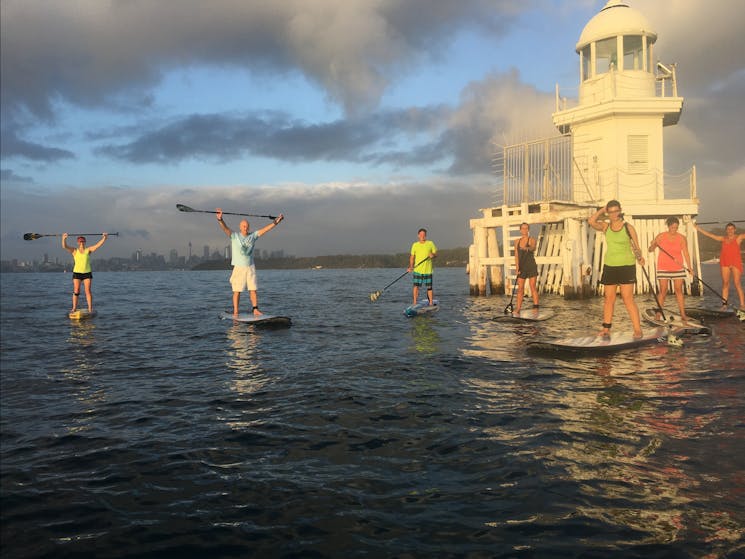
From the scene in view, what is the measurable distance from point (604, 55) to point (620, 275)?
1922 centimetres

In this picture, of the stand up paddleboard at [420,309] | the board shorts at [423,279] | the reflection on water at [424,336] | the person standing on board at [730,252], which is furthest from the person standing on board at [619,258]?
the board shorts at [423,279]

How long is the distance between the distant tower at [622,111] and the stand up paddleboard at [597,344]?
15.3m

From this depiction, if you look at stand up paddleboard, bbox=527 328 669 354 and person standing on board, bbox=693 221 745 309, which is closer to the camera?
stand up paddleboard, bbox=527 328 669 354

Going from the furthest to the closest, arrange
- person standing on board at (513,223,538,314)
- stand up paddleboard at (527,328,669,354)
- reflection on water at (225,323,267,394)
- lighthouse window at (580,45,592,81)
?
lighthouse window at (580,45,592,81) < person standing on board at (513,223,538,314) < stand up paddleboard at (527,328,669,354) < reflection on water at (225,323,267,394)

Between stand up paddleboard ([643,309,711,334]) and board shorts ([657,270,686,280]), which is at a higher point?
board shorts ([657,270,686,280])

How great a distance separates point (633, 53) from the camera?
23.9m

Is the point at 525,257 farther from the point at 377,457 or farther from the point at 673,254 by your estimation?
the point at 377,457

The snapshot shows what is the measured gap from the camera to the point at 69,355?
1015 cm

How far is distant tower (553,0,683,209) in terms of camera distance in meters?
23.1

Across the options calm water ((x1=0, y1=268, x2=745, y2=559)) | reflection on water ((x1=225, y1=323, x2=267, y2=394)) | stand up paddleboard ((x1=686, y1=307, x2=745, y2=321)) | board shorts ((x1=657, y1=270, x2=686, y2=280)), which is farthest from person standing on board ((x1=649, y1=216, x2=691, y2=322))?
reflection on water ((x1=225, y1=323, x2=267, y2=394))

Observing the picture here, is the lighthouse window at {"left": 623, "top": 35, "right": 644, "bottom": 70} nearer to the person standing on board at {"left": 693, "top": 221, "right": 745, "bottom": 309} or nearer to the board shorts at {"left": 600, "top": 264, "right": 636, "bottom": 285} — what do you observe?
the person standing on board at {"left": 693, "top": 221, "right": 745, "bottom": 309}

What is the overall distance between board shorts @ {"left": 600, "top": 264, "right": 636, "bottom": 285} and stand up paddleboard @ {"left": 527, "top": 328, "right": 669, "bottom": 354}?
111cm

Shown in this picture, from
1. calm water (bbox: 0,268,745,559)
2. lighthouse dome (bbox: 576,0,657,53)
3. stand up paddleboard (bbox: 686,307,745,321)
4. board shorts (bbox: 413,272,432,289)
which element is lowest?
calm water (bbox: 0,268,745,559)

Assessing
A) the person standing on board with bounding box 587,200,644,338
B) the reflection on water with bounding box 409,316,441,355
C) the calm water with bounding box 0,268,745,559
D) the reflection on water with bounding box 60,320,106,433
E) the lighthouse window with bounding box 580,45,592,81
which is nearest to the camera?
the calm water with bounding box 0,268,745,559
